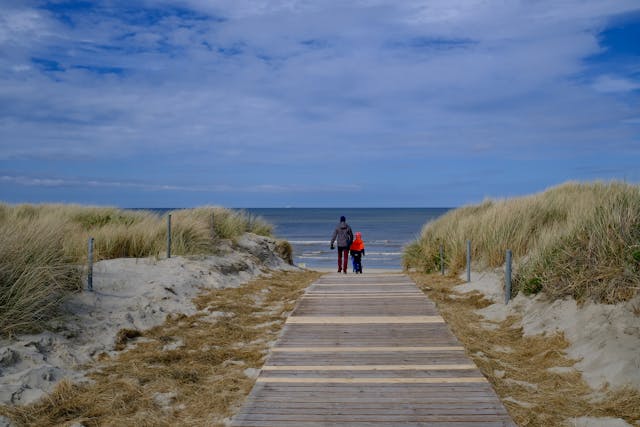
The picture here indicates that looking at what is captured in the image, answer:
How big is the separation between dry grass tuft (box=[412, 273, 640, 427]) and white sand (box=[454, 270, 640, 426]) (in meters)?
0.13

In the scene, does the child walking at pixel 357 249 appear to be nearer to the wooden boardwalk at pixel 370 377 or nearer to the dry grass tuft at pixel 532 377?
the dry grass tuft at pixel 532 377

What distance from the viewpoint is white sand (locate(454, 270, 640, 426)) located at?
5031mm

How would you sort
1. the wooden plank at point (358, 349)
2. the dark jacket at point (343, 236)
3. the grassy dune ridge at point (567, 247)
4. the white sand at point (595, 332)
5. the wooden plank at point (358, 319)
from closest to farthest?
the white sand at point (595, 332)
the wooden plank at point (358, 349)
the grassy dune ridge at point (567, 247)
the wooden plank at point (358, 319)
the dark jacket at point (343, 236)

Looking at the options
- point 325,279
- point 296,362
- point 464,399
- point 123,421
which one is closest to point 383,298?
point 325,279

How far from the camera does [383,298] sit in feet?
30.3

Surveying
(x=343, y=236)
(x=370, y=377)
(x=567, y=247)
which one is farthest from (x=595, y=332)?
(x=343, y=236)

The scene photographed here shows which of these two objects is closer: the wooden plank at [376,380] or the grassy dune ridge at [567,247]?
the wooden plank at [376,380]

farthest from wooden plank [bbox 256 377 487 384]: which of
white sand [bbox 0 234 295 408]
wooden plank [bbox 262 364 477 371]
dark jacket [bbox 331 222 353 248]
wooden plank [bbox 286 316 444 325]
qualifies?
dark jacket [bbox 331 222 353 248]

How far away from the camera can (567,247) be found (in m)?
7.56

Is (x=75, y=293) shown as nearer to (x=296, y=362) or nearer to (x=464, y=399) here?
(x=296, y=362)

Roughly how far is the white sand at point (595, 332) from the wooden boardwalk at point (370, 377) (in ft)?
3.35

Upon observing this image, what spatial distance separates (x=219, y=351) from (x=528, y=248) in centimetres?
737

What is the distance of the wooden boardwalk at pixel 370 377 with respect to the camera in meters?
4.18

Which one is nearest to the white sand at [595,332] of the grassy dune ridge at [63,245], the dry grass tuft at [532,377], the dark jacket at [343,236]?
the dry grass tuft at [532,377]
